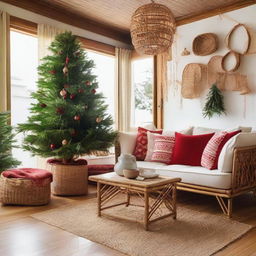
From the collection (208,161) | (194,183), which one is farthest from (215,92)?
(194,183)

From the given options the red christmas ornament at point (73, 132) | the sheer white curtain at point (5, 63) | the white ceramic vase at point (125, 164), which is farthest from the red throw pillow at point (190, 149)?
the sheer white curtain at point (5, 63)

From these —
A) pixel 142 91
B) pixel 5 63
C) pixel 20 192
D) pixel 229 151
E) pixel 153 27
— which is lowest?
pixel 20 192

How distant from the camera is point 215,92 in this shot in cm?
430

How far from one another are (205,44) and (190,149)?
177cm

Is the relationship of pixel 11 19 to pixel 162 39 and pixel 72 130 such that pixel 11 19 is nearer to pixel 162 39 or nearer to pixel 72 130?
pixel 72 130

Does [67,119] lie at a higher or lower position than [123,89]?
lower

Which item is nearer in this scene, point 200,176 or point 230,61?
point 200,176

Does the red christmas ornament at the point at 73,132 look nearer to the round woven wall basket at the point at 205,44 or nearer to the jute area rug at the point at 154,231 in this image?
the jute area rug at the point at 154,231

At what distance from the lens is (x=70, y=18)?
4.76 meters

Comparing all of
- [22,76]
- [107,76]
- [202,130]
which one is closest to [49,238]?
[202,130]

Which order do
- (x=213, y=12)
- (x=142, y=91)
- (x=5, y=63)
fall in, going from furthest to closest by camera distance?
(x=142, y=91) < (x=213, y=12) < (x=5, y=63)

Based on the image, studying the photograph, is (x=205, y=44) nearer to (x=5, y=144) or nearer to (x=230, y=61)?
(x=230, y=61)

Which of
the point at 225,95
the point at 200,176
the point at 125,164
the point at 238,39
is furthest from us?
the point at 225,95

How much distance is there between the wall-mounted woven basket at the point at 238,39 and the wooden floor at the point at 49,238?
7.00ft
